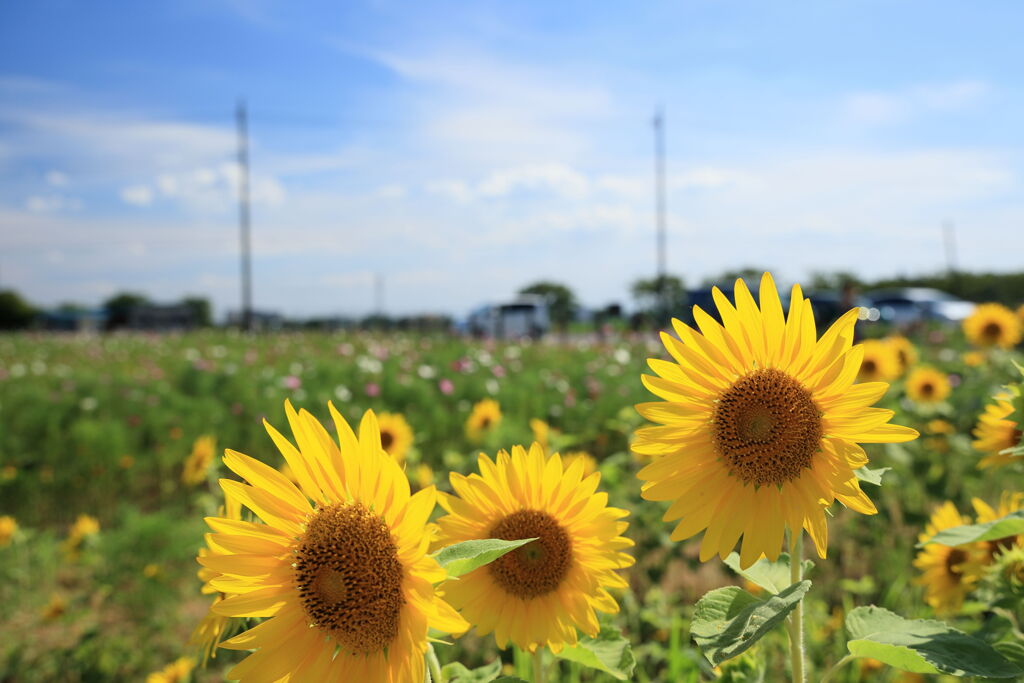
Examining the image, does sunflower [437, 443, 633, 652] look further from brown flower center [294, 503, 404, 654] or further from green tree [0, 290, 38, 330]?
green tree [0, 290, 38, 330]

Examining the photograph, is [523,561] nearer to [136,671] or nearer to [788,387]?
[788,387]

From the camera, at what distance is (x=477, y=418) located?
14.1 ft

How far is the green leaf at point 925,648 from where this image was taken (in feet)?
2.67

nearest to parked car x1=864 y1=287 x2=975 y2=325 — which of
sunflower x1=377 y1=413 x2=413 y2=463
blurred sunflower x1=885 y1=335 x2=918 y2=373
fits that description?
blurred sunflower x1=885 y1=335 x2=918 y2=373

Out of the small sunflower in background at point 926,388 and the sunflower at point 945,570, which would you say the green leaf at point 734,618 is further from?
the small sunflower in background at point 926,388

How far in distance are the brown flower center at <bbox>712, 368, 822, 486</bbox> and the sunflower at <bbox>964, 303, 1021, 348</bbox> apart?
5.15m

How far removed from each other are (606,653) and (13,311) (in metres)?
69.0

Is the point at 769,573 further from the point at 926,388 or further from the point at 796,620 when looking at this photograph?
the point at 926,388

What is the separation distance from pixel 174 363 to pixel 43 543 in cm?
464

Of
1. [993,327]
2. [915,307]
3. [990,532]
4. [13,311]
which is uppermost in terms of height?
[13,311]

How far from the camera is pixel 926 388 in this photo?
4.66 m

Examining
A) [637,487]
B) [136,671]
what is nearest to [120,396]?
[136,671]

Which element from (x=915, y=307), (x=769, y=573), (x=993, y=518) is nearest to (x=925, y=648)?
(x=769, y=573)

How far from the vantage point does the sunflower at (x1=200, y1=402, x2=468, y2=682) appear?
76cm
